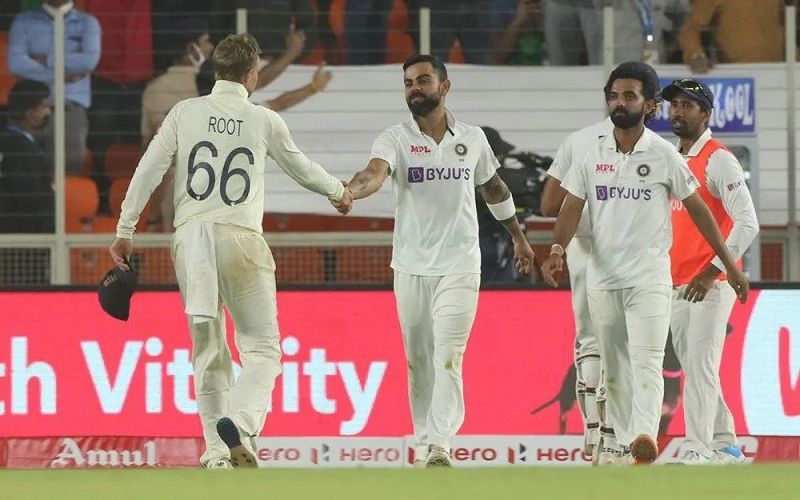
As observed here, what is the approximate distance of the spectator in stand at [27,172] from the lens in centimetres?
1402

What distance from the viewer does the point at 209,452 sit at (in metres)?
10.3

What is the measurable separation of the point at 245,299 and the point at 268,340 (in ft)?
0.79

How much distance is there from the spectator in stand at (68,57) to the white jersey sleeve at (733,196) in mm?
4946

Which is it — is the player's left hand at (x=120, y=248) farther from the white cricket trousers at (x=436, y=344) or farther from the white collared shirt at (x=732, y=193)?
the white collared shirt at (x=732, y=193)

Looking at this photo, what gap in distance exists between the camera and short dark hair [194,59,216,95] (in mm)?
14359

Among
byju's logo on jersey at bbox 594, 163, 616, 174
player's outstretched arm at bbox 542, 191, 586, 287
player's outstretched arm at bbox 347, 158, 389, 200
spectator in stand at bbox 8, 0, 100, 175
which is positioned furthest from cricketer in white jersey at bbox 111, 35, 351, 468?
spectator in stand at bbox 8, 0, 100, 175

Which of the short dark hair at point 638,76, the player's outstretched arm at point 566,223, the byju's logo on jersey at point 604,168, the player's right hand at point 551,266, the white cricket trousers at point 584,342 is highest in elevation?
the short dark hair at point 638,76

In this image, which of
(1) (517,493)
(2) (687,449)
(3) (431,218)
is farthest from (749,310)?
(1) (517,493)

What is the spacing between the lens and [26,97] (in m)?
14.2

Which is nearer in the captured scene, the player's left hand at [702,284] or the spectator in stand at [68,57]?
the player's left hand at [702,284]

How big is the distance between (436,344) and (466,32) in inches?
172

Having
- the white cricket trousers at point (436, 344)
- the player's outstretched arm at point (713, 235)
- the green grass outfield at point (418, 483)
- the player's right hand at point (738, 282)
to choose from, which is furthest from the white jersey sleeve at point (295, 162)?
the green grass outfield at point (418, 483)

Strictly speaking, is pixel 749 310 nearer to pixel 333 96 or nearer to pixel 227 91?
pixel 333 96

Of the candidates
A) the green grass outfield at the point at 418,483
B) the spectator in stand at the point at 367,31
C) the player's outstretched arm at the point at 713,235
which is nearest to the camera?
the green grass outfield at the point at 418,483
